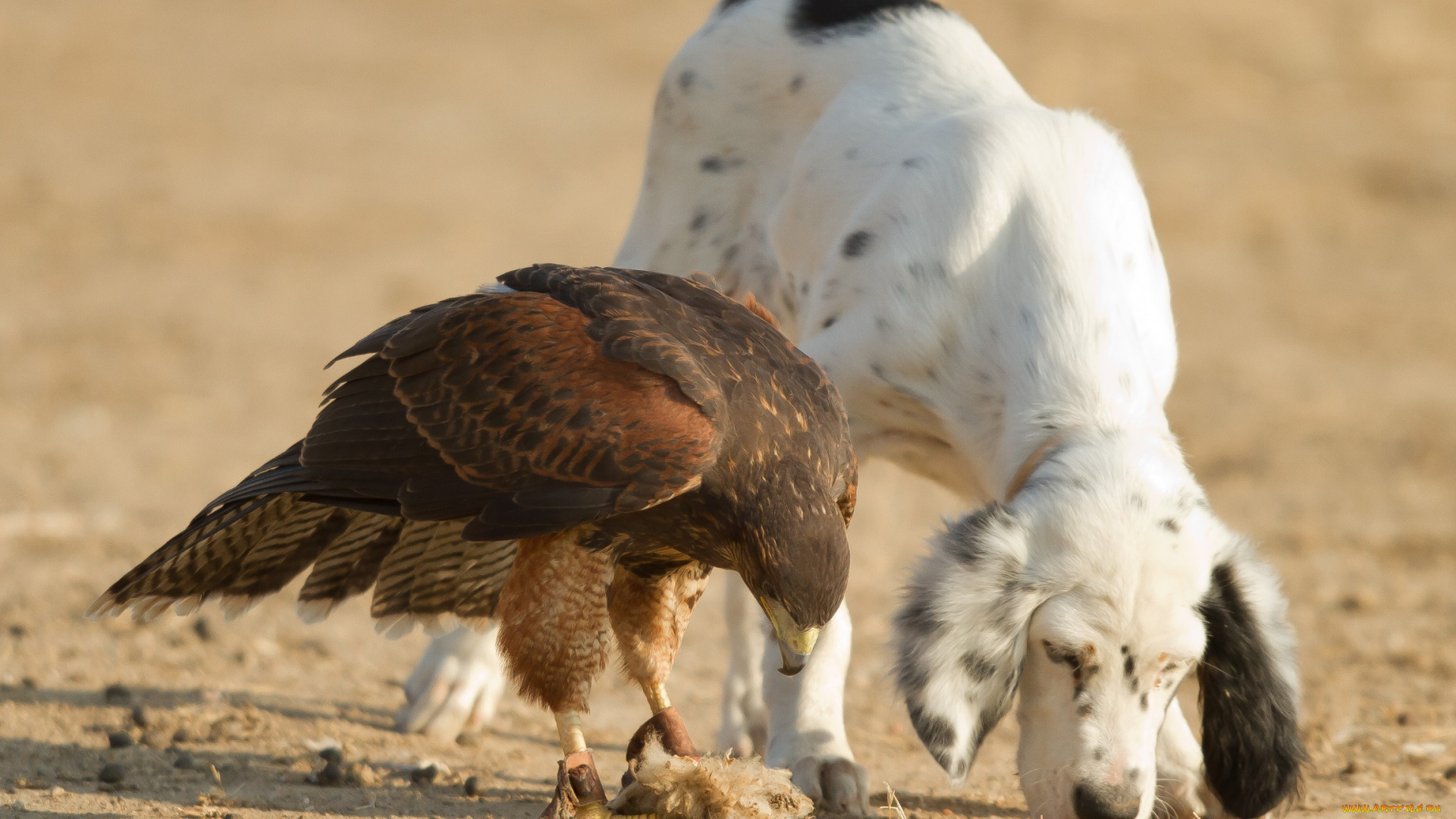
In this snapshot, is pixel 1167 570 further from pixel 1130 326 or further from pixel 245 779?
pixel 245 779

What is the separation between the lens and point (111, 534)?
626 cm

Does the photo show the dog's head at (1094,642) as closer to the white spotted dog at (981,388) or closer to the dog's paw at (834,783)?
the white spotted dog at (981,388)

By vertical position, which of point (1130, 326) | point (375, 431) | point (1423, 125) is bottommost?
point (1423, 125)

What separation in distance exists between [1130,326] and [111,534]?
4.39 m

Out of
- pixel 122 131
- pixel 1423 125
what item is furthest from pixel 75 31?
pixel 1423 125

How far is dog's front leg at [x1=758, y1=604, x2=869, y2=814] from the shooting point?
3.71m

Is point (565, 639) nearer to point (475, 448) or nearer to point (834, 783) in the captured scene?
point (475, 448)

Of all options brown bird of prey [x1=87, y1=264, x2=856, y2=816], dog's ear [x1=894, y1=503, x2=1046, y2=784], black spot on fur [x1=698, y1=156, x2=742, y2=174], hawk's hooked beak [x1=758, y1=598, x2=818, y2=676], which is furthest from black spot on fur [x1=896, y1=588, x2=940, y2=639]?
black spot on fur [x1=698, y1=156, x2=742, y2=174]

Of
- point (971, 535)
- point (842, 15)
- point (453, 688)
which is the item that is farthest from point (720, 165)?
point (971, 535)

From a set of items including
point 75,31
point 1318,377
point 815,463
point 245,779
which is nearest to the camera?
point 815,463

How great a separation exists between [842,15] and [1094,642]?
260 centimetres

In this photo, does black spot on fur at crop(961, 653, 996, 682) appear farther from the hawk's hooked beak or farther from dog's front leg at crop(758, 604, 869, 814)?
dog's front leg at crop(758, 604, 869, 814)

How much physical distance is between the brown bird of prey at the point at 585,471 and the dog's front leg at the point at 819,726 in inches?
27.3

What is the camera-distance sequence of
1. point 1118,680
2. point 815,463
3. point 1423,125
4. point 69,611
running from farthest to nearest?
point 1423,125 → point 69,611 → point 1118,680 → point 815,463
